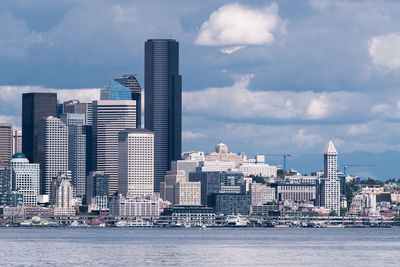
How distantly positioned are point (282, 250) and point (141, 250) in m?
21.7

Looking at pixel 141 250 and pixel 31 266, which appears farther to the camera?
pixel 141 250

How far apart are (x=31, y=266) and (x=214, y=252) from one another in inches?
1606

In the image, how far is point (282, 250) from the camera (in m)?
197

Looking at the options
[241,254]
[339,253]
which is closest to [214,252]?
[241,254]

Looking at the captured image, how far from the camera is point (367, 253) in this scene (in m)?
187

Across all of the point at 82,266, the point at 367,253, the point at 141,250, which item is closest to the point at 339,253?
the point at 367,253

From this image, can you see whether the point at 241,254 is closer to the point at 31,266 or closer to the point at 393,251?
the point at 393,251

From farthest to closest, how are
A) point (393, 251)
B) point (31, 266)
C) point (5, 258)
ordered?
point (393, 251) → point (5, 258) → point (31, 266)

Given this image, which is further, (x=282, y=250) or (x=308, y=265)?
(x=282, y=250)

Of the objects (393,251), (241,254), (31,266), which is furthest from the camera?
(393,251)

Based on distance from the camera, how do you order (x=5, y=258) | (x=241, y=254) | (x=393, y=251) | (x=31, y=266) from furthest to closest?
(x=393, y=251), (x=241, y=254), (x=5, y=258), (x=31, y=266)

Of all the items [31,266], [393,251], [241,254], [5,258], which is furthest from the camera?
[393,251]

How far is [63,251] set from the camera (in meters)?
190

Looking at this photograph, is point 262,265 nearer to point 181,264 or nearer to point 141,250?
point 181,264
